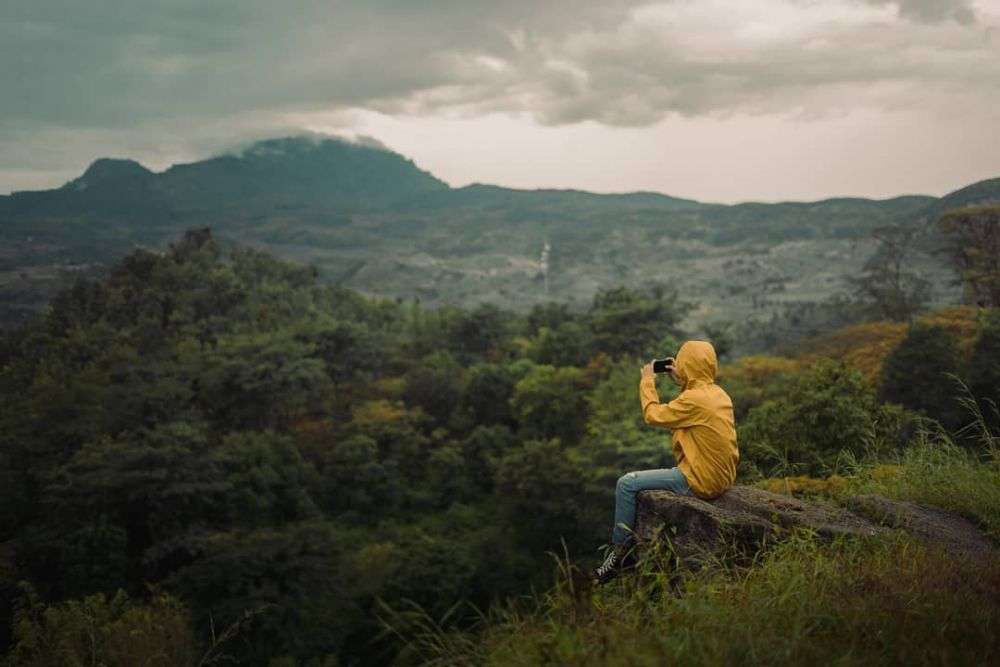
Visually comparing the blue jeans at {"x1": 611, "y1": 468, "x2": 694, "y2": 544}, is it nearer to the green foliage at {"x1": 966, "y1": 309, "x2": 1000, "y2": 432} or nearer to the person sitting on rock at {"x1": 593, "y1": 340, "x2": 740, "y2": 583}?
the person sitting on rock at {"x1": 593, "y1": 340, "x2": 740, "y2": 583}

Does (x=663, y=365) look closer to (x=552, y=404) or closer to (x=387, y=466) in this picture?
(x=387, y=466)

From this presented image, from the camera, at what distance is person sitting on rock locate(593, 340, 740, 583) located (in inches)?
171

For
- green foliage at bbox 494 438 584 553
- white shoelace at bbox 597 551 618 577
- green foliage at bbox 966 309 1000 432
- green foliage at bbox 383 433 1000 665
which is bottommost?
green foliage at bbox 494 438 584 553

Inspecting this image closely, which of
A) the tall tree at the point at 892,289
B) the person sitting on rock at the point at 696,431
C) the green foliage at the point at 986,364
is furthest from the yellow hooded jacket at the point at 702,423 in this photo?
the tall tree at the point at 892,289

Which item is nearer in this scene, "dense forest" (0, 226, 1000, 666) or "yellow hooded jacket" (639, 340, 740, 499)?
"yellow hooded jacket" (639, 340, 740, 499)

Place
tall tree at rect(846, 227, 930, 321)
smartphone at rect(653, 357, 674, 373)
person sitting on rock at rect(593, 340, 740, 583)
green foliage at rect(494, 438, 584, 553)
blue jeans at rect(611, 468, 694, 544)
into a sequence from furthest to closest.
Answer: tall tree at rect(846, 227, 930, 321), green foliage at rect(494, 438, 584, 553), smartphone at rect(653, 357, 674, 373), blue jeans at rect(611, 468, 694, 544), person sitting on rock at rect(593, 340, 740, 583)

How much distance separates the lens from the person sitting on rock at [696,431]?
433 cm

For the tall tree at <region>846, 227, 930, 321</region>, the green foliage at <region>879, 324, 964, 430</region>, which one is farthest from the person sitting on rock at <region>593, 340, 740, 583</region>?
the tall tree at <region>846, 227, 930, 321</region>

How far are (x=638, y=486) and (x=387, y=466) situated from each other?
26325mm

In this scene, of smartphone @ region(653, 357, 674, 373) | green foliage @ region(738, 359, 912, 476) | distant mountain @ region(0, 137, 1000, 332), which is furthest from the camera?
distant mountain @ region(0, 137, 1000, 332)

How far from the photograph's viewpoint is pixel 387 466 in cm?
2997

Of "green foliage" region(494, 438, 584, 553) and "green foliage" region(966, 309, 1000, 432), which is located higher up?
"green foliage" region(966, 309, 1000, 432)

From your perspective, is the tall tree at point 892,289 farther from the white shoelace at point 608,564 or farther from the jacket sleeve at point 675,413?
the white shoelace at point 608,564

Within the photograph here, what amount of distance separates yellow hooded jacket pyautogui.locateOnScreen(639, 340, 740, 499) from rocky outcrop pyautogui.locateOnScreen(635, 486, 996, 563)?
0.13 metres
